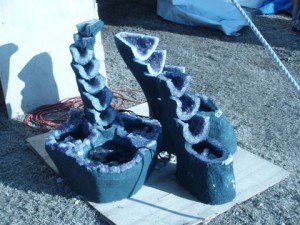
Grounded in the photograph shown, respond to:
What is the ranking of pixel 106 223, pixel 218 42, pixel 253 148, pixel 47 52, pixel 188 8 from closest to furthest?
pixel 106 223
pixel 253 148
pixel 47 52
pixel 218 42
pixel 188 8

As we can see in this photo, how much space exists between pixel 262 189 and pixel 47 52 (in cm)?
173

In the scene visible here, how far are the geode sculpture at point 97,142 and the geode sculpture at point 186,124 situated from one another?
0.15 meters

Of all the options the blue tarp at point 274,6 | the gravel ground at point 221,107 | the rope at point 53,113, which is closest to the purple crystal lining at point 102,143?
the gravel ground at point 221,107

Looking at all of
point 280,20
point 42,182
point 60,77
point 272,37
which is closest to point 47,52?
point 60,77

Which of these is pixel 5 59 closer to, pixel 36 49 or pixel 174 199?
pixel 36 49

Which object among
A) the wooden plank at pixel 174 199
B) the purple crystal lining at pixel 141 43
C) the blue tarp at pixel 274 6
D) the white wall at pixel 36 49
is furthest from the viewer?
the blue tarp at pixel 274 6

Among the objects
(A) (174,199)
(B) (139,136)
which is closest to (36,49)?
(B) (139,136)

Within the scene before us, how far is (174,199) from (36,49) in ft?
4.89

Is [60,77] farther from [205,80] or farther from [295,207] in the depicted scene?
[295,207]

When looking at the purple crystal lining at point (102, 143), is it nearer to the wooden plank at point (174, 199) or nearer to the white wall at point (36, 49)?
the wooden plank at point (174, 199)

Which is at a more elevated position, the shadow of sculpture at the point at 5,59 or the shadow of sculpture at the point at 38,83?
the shadow of sculpture at the point at 5,59

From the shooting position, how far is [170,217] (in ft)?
8.57

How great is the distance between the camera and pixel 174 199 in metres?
2.75

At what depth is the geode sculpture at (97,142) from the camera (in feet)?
8.65
